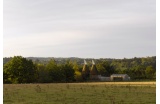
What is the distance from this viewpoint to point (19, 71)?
52125 mm

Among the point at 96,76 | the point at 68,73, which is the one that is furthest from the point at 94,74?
the point at 68,73

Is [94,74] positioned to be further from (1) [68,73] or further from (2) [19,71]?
(2) [19,71]

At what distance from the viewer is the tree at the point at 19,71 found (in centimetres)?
5091

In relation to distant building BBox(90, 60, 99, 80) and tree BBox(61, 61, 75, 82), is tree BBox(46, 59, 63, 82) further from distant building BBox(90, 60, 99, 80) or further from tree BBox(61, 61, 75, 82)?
distant building BBox(90, 60, 99, 80)

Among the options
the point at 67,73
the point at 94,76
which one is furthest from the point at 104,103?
the point at 94,76

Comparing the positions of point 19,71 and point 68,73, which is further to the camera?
point 68,73

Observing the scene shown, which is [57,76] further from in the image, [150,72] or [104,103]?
[104,103]

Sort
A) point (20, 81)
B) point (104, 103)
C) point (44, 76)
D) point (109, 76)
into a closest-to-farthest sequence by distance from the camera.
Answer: point (104, 103)
point (20, 81)
point (44, 76)
point (109, 76)

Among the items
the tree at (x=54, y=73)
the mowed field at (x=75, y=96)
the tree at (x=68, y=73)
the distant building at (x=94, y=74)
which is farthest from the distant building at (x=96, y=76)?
the mowed field at (x=75, y=96)

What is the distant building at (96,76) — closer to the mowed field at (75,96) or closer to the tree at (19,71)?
the tree at (19,71)

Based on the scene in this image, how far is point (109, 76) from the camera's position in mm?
75000

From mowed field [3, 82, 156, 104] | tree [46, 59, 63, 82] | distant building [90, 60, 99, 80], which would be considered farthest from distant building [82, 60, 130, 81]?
mowed field [3, 82, 156, 104]

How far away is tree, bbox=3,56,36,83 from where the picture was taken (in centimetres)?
5091

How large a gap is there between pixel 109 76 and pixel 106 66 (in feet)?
14.2
